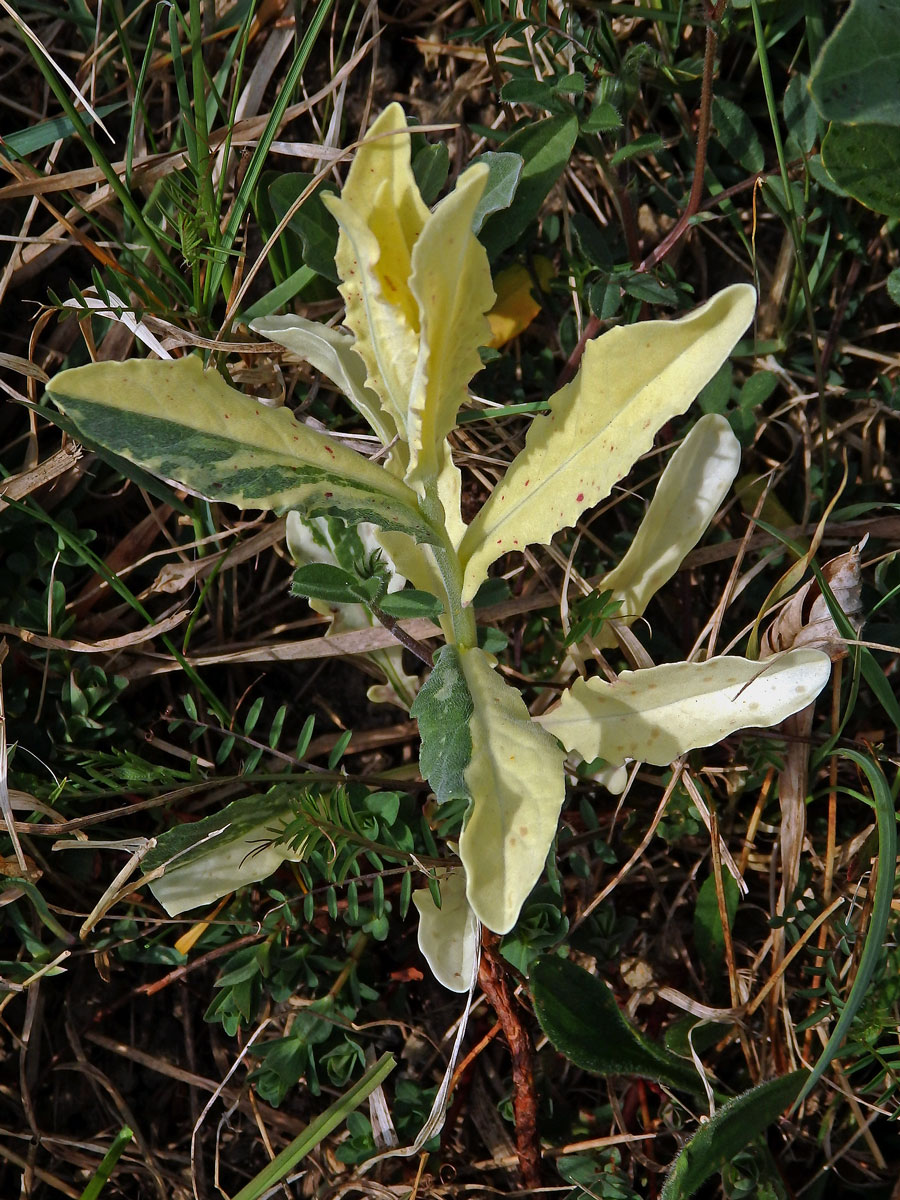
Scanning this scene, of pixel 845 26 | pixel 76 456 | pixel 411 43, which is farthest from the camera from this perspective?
pixel 411 43

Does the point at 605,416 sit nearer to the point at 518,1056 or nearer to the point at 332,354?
the point at 332,354

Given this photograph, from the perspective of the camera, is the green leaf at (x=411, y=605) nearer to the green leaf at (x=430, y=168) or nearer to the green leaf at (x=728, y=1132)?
the green leaf at (x=430, y=168)

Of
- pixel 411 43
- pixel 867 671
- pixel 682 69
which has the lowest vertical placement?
pixel 867 671

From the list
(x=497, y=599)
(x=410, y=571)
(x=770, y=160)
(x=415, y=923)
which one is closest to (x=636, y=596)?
(x=497, y=599)

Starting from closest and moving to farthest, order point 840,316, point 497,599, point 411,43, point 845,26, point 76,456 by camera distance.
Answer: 1. point 845,26
2. point 497,599
3. point 76,456
4. point 840,316
5. point 411,43

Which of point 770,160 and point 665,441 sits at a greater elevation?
point 770,160

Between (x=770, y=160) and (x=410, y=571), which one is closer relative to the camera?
(x=410, y=571)

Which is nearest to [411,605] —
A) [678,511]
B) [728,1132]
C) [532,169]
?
[678,511]

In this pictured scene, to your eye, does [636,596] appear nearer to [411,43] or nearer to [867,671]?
[867,671]
